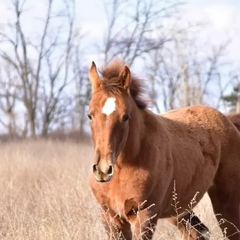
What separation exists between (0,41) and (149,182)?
25.5 m

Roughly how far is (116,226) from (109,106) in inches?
41.7

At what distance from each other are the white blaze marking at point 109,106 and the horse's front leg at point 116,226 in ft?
2.92

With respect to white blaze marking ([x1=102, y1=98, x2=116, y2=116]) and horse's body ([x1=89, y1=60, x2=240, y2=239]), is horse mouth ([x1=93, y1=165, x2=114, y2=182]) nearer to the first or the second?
horse's body ([x1=89, y1=60, x2=240, y2=239])

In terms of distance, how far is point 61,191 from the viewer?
8.20 m

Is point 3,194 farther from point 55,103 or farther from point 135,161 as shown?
point 55,103

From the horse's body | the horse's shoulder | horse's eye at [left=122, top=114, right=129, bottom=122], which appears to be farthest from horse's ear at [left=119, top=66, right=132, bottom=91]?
the horse's shoulder

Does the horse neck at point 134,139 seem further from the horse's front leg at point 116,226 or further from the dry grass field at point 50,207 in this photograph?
the dry grass field at point 50,207

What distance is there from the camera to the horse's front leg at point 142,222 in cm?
459

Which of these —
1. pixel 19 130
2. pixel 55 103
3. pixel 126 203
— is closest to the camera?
pixel 126 203

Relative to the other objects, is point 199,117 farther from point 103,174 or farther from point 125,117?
point 103,174

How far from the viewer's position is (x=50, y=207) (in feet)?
20.1

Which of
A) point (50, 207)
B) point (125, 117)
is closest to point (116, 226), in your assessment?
point (125, 117)

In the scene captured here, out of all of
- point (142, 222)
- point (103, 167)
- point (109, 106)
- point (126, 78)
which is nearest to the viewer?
point (103, 167)

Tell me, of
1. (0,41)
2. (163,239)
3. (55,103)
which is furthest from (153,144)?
(55,103)
